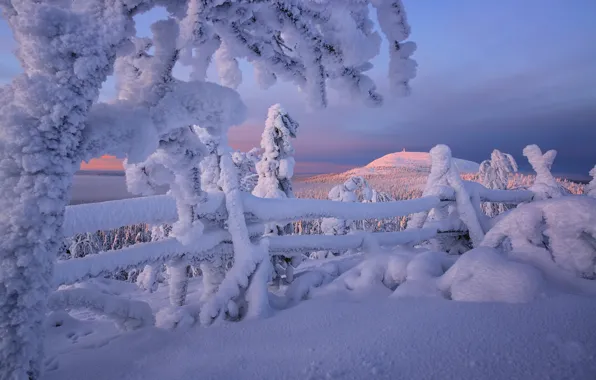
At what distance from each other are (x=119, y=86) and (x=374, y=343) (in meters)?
2.35

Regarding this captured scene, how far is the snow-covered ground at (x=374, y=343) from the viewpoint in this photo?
5.72 feet

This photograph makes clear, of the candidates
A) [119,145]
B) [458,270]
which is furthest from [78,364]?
[458,270]

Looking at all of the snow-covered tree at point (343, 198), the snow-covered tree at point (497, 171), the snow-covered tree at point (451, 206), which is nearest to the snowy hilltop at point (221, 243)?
the snow-covered tree at point (451, 206)

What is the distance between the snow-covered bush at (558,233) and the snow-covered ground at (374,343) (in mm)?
452

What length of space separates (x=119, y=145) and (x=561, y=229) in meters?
3.70

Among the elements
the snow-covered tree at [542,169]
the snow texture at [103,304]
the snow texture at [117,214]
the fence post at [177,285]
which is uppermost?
the snow-covered tree at [542,169]

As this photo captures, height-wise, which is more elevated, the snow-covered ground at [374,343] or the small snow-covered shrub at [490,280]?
the small snow-covered shrub at [490,280]

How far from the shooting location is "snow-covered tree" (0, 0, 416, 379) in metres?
1.44

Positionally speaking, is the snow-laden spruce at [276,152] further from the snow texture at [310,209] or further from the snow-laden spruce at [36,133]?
the snow-laden spruce at [36,133]

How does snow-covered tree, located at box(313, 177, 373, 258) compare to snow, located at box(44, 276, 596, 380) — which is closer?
snow, located at box(44, 276, 596, 380)

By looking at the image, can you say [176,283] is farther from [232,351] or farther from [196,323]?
[232,351]

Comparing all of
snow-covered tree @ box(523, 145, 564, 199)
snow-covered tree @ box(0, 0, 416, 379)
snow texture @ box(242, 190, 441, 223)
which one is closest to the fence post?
snow texture @ box(242, 190, 441, 223)

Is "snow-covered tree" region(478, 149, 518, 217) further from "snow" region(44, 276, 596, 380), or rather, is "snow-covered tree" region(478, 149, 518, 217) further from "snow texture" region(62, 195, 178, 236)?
"snow texture" region(62, 195, 178, 236)

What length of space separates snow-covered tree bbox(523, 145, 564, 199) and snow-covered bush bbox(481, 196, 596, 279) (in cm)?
446
